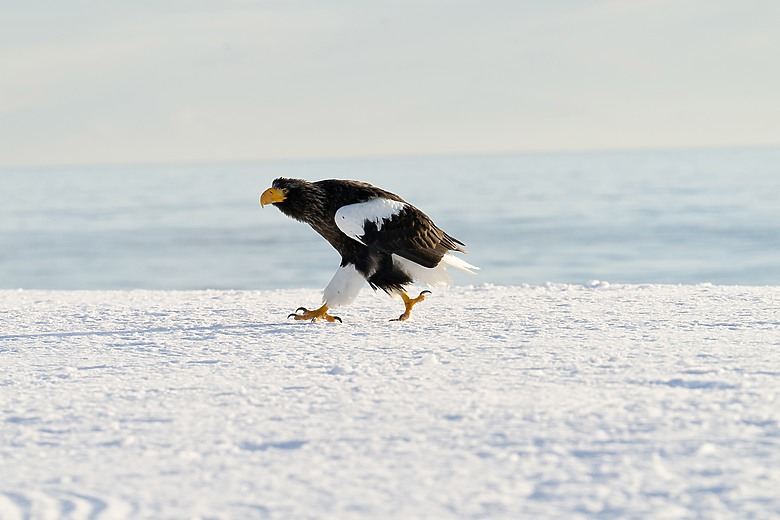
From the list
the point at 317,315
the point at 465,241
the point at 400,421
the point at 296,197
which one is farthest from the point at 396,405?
the point at 465,241

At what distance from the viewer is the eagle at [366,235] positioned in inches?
228

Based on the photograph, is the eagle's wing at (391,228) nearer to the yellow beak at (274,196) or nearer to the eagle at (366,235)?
the eagle at (366,235)

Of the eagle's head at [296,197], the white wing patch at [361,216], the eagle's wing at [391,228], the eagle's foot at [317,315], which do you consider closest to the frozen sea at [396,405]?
the eagle's foot at [317,315]

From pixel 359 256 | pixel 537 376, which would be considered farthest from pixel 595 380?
pixel 359 256

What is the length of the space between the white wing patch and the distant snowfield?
59 cm

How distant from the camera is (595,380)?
3869mm

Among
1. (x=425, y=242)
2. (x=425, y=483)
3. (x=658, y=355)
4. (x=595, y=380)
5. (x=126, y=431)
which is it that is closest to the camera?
(x=425, y=483)

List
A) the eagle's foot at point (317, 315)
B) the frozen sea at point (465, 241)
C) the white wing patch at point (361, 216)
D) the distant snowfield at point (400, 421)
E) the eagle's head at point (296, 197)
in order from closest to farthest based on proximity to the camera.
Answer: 1. the distant snowfield at point (400, 421)
2. the white wing patch at point (361, 216)
3. the eagle's head at point (296, 197)
4. the eagle's foot at point (317, 315)
5. the frozen sea at point (465, 241)

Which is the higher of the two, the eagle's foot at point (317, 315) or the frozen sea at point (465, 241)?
the frozen sea at point (465, 241)

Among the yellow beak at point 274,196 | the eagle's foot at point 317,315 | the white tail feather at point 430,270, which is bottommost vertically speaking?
the eagle's foot at point 317,315

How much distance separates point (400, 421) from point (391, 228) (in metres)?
2.59

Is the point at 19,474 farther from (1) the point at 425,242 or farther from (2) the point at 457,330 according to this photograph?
(1) the point at 425,242

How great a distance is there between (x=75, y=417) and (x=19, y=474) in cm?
58

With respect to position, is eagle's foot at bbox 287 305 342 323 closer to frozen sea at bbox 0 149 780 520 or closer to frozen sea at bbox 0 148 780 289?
frozen sea at bbox 0 149 780 520
